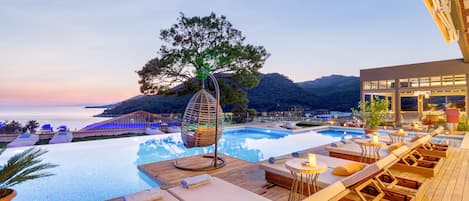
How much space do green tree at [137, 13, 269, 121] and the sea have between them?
13.6 ft

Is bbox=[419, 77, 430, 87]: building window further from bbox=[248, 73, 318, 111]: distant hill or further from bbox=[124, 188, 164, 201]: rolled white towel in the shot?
bbox=[124, 188, 164, 201]: rolled white towel

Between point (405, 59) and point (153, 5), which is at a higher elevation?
point (153, 5)

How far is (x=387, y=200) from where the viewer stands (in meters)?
3.02

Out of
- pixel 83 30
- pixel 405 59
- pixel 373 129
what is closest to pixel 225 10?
pixel 83 30

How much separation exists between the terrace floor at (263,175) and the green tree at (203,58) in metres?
7.01

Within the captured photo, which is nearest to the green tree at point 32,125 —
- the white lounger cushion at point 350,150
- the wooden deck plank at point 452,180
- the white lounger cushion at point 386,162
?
the white lounger cushion at point 350,150

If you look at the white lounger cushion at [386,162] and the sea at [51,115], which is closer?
the white lounger cushion at [386,162]

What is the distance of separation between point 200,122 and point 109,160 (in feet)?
9.92

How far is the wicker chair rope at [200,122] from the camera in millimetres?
5340

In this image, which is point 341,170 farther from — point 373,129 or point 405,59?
point 405,59

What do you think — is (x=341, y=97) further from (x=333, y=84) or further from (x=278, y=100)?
(x=333, y=84)

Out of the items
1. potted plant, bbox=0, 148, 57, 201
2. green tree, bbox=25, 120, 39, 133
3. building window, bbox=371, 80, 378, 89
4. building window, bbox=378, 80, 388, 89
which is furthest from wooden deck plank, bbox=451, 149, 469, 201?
green tree, bbox=25, 120, 39, 133

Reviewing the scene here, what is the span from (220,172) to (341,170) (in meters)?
2.41

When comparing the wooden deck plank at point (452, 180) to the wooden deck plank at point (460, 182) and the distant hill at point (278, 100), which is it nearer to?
the wooden deck plank at point (460, 182)
